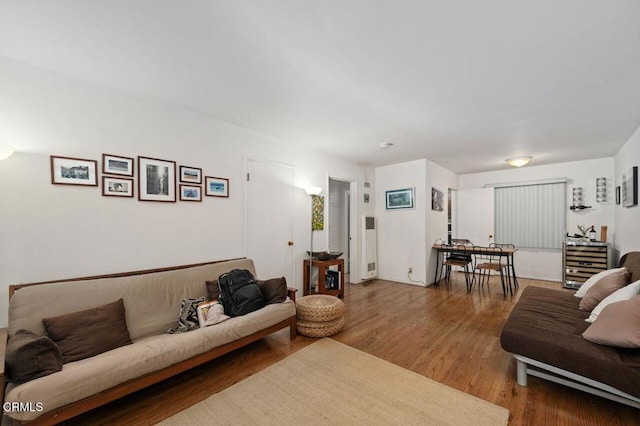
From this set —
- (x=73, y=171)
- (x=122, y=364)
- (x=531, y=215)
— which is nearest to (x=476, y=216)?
(x=531, y=215)

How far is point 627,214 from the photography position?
12.3 feet

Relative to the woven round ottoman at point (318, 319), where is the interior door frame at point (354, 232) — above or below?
above

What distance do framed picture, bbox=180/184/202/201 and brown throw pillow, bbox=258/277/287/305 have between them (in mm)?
1198

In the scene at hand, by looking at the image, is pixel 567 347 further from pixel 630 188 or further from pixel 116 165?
pixel 116 165

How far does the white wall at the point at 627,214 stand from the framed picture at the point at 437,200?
2.56 metres

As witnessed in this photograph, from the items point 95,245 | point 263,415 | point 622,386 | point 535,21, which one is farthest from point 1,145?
point 622,386

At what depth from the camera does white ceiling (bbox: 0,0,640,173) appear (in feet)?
4.89

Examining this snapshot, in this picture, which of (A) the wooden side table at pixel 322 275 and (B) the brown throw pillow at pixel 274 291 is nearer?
(B) the brown throw pillow at pixel 274 291

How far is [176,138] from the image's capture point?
111 inches

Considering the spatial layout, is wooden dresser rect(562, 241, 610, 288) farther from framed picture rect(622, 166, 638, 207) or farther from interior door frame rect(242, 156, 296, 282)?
interior door frame rect(242, 156, 296, 282)

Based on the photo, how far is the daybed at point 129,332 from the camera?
1.43 m

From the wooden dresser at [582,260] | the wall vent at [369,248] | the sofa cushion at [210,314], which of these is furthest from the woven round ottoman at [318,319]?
the wooden dresser at [582,260]

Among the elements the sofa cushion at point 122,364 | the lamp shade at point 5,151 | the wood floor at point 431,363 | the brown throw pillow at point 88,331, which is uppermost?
the lamp shade at point 5,151

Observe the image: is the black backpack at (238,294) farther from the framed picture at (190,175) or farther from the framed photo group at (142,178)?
the framed picture at (190,175)
